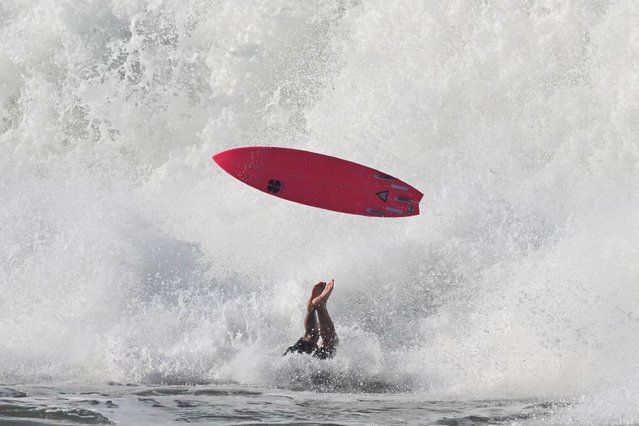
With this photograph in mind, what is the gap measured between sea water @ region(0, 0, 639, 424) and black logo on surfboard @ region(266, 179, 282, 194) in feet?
2.90

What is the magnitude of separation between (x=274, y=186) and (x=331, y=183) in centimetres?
51

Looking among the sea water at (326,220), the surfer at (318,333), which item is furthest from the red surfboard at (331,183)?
the surfer at (318,333)

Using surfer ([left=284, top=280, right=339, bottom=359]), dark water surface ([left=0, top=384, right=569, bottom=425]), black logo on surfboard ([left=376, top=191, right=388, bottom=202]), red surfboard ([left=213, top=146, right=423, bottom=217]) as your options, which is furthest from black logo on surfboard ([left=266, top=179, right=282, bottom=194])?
dark water surface ([left=0, top=384, right=569, bottom=425])

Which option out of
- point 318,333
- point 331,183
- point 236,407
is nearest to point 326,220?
point 331,183

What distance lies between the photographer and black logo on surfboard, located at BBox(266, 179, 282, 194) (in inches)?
336

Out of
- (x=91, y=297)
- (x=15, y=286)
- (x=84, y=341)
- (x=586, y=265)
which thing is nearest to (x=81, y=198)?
(x=15, y=286)

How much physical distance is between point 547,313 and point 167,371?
290 centimetres

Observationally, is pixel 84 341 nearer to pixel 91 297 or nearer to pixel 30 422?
pixel 91 297

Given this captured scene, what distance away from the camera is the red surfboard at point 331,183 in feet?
27.7

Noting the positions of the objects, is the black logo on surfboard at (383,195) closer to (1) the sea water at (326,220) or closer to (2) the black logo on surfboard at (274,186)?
(1) the sea water at (326,220)

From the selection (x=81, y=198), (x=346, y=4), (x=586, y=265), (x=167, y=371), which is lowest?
(x=167, y=371)

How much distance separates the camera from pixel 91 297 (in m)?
8.60

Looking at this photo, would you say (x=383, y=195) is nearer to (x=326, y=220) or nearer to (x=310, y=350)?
(x=326, y=220)

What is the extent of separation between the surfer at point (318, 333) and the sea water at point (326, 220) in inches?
4.1
